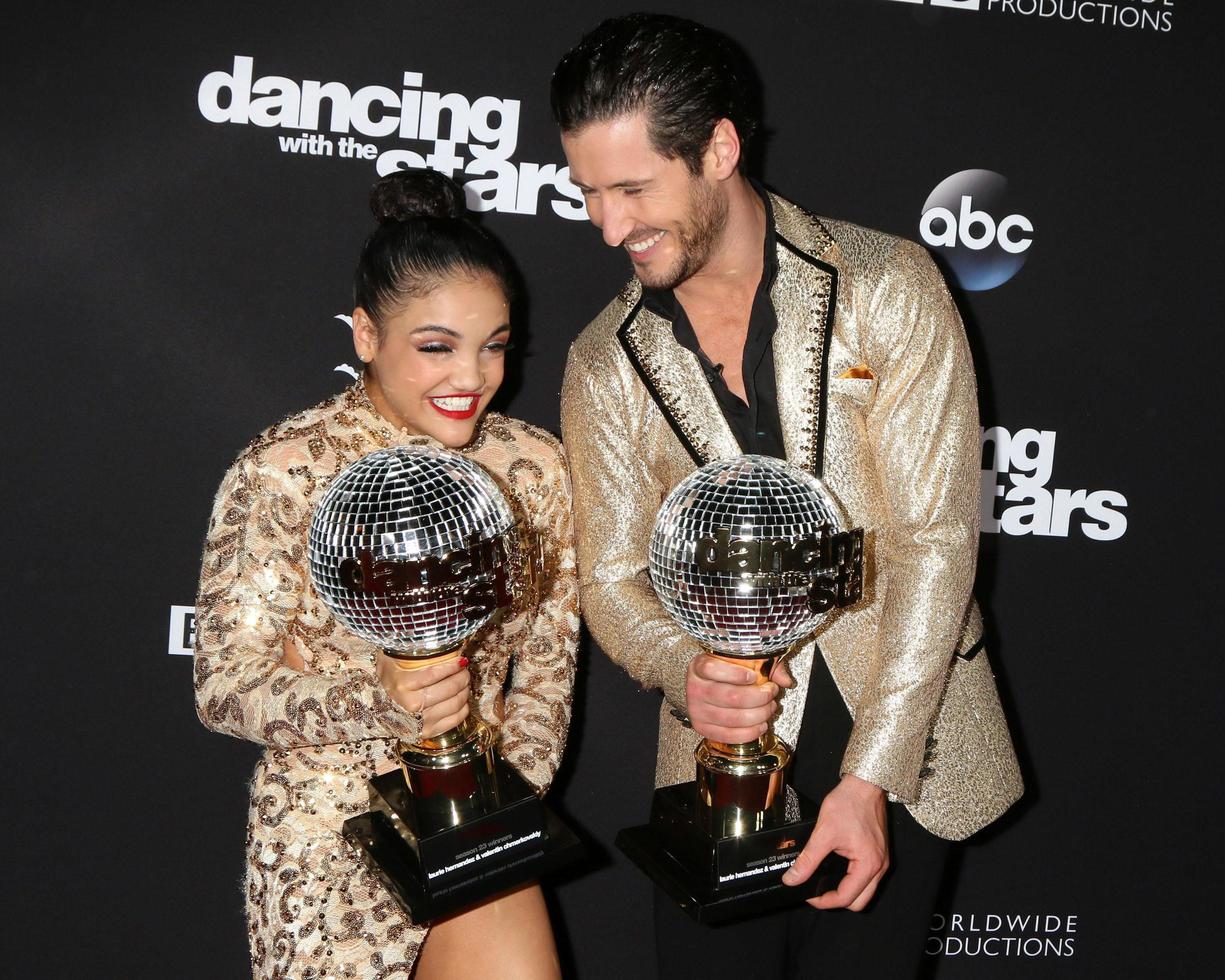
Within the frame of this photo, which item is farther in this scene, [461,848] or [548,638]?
[548,638]

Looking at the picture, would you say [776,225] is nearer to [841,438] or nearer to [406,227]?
[841,438]

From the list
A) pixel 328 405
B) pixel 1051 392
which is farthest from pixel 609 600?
pixel 1051 392

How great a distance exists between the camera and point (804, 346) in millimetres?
1812

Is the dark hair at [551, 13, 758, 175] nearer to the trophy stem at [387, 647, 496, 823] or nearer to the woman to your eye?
the woman

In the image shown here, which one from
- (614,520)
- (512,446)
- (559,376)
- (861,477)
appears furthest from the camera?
(559,376)

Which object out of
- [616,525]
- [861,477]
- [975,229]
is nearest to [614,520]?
[616,525]

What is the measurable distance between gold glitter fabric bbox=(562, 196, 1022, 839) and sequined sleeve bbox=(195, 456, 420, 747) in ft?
1.46

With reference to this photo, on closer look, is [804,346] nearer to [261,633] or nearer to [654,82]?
[654,82]

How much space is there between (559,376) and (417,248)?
773 millimetres

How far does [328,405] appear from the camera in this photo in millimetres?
1973

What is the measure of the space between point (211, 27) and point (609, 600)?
4.50 ft

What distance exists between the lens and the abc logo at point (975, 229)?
103 inches

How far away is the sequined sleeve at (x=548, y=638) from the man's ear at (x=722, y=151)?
55 centimetres

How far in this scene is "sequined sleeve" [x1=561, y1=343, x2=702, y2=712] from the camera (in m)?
1.90
